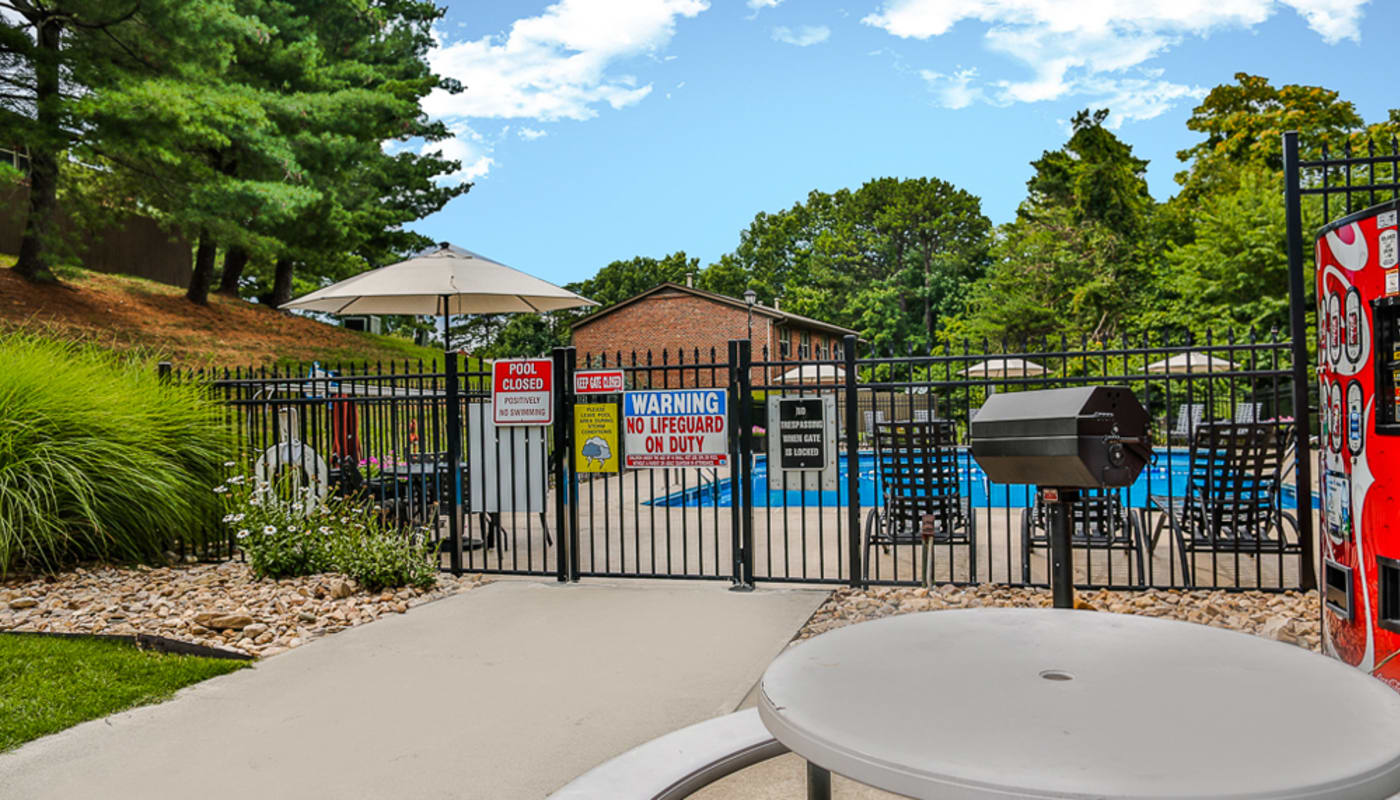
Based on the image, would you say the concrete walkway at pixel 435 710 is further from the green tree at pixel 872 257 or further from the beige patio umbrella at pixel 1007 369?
the green tree at pixel 872 257

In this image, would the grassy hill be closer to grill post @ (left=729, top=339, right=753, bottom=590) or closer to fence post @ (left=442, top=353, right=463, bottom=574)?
fence post @ (left=442, top=353, right=463, bottom=574)

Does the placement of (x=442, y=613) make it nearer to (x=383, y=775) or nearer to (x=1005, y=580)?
(x=383, y=775)

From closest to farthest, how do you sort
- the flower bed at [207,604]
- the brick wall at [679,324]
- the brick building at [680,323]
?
the flower bed at [207,604] < the brick building at [680,323] < the brick wall at [679,324]

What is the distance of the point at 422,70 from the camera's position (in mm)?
26375

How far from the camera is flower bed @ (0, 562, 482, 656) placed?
5.47 metres

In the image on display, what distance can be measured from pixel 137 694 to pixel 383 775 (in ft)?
5.64

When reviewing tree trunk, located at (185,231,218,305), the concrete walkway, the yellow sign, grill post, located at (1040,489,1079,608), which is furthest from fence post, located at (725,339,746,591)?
tree trunk, located at (185,231,218,305)

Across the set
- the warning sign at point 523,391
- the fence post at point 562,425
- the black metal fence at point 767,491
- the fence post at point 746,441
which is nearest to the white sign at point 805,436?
the black metal fence at point 767,491

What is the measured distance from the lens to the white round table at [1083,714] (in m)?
Result: 1.43

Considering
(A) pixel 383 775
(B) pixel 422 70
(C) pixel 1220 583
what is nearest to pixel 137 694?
(A) pixel 383 775

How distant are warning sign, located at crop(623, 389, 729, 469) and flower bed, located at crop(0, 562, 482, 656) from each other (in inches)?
66.9

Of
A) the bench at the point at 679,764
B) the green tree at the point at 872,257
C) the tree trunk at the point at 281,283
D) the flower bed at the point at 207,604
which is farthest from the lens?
the green tree at the point at 872,257

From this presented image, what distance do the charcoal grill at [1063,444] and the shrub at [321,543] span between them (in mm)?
4885

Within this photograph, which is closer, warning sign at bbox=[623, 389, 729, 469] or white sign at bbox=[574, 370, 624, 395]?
warning sign at bbox=[623, 389, 729, 469]
